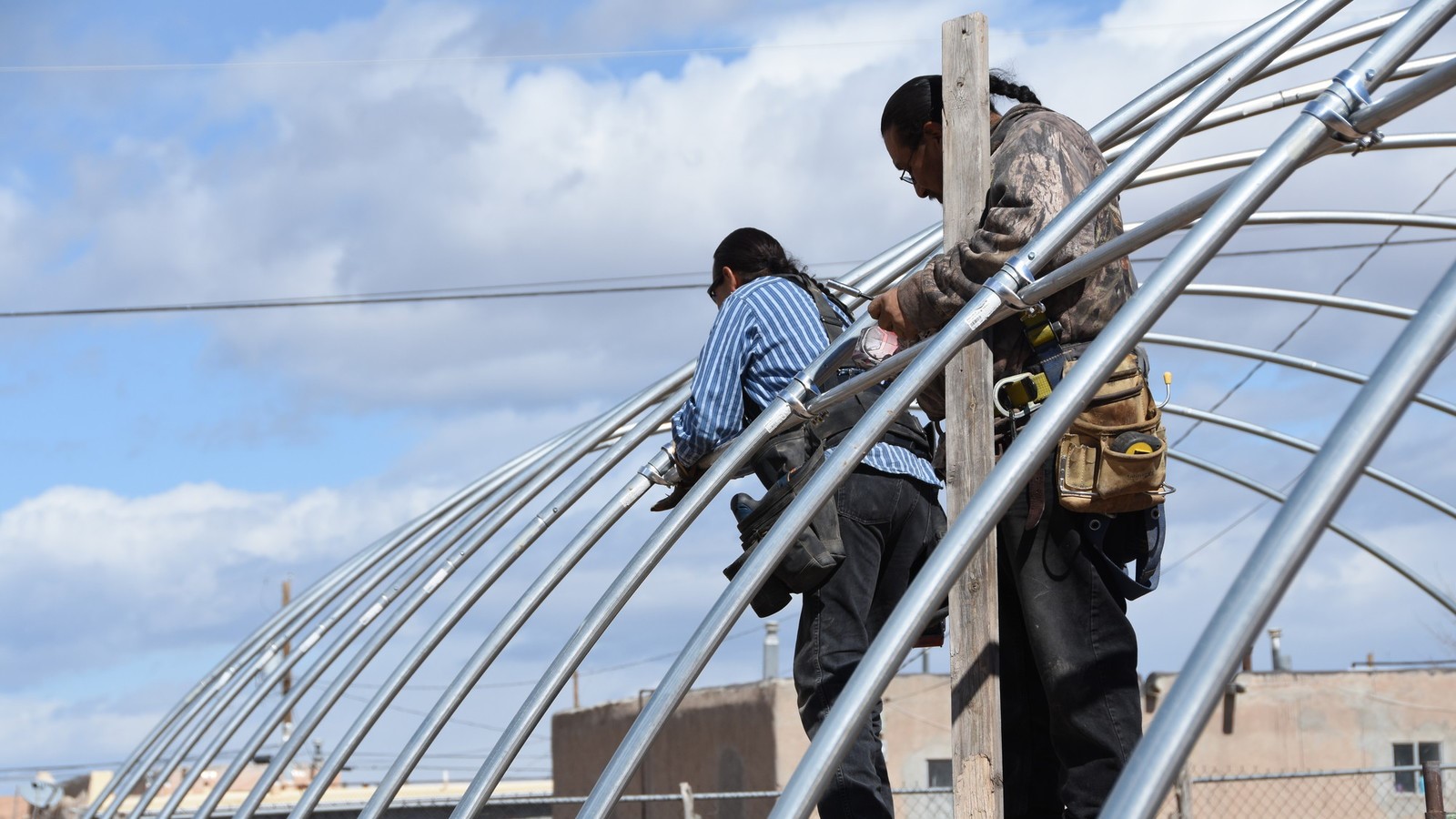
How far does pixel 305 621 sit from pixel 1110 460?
7.93 m

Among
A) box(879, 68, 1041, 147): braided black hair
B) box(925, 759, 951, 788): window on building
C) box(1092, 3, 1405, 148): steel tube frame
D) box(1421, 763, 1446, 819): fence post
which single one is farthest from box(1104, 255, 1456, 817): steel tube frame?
box(925, 759, 951, 788): window on building

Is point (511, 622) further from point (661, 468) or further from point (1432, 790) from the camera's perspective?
point (1432, 790)

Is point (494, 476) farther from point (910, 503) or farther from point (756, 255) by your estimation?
point (910, 503)

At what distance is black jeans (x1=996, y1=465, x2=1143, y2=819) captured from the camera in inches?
153

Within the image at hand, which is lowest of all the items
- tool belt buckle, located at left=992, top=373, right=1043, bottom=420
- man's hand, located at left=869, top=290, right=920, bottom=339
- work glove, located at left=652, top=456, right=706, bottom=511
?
tool belt buckle, located at left=992, top=373, right=1043, bottom=420

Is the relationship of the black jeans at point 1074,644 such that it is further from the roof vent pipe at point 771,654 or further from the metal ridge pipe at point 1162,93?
the roof vent pipe at point 771,654

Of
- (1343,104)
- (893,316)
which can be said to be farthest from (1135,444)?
(1343,104)

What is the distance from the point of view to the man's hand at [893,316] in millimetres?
4340

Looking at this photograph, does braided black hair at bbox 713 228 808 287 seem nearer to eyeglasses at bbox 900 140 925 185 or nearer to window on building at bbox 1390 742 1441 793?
eyeglasses at bbox 900 140 925 185

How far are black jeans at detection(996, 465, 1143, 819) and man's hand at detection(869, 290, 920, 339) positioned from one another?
1.88 ft

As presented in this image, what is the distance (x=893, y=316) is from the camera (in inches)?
172

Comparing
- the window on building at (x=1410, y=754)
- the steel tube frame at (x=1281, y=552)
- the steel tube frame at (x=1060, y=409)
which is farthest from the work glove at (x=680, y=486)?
the window on building at (x=1410, y=754)

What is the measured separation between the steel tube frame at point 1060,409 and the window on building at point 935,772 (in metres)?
17.0

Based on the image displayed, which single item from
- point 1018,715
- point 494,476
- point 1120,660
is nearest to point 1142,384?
point 1120,660
